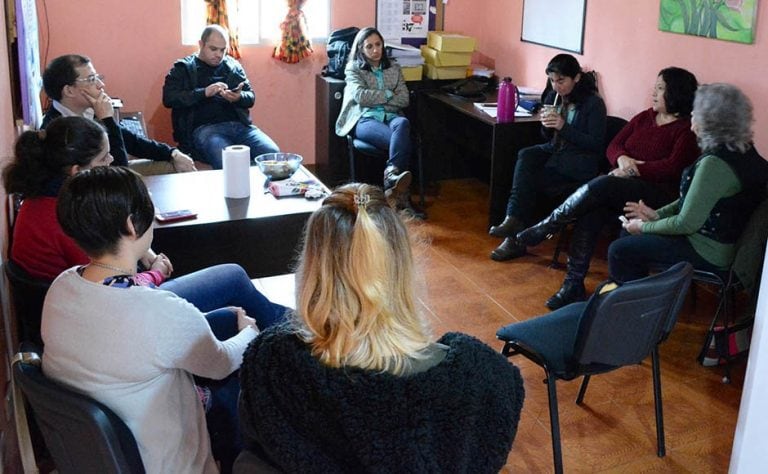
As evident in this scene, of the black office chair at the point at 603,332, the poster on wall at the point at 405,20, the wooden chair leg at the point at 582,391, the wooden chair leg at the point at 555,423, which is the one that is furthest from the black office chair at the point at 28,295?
the poster on wall at the point at 405,20

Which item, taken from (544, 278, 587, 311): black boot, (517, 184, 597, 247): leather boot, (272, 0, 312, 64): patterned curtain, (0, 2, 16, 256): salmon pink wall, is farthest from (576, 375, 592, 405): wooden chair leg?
(272, 0, 312, 64): patterned curtain

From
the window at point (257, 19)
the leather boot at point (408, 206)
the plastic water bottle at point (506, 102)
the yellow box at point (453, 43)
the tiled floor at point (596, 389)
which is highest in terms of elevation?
the window at point (257, 19)

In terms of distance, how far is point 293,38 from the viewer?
5.20 meters

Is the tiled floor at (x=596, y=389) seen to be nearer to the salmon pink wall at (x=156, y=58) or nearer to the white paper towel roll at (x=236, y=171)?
the white paper towel roll at (x=236, y=171)

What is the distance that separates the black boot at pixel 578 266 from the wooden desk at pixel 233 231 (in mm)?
1391

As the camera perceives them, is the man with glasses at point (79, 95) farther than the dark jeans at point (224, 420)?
Yes

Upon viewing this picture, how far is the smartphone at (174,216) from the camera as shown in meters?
2.75

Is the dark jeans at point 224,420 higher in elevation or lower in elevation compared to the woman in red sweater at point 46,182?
lower

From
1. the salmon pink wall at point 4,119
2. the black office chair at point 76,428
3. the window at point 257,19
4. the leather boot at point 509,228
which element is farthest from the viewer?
the window at point 257,19

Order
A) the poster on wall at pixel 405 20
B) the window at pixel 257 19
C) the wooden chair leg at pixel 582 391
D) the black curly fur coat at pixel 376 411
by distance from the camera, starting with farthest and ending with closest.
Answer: the poster on wall at pixel 405 20 → the window at pixel 257 19 → the wooden chair leg at pixel 582 391 → the black curly fur coat at pixel 376 411

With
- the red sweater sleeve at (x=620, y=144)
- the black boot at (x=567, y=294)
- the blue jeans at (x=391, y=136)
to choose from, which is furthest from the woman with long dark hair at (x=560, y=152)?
the blue jeans at (x=391, y=136)

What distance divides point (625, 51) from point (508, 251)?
4.05 ft

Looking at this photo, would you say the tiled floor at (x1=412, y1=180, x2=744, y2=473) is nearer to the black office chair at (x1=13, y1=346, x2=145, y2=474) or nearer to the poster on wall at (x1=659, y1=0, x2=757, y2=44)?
the black office chair at (x1=13, y1=346, x2=145, y2=474)

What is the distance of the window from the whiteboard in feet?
4.27
